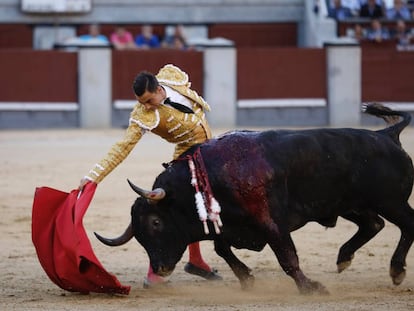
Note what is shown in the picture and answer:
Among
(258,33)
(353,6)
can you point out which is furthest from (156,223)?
(258,33)

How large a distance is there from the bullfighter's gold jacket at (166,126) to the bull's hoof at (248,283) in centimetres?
73

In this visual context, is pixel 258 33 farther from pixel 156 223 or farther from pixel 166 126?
pixel 156 223

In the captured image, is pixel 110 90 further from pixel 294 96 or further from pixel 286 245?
pixel 286 245

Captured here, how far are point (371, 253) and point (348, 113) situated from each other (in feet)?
30.3

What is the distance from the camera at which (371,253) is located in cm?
693

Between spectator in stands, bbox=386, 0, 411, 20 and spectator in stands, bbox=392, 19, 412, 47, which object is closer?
spectator in stands, bbox=392, 19, 412, 47

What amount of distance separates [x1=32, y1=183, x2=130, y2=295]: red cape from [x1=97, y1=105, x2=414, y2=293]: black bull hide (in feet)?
0.56

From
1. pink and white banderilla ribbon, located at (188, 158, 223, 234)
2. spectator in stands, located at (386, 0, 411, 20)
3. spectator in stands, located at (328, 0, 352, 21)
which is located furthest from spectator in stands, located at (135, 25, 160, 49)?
pink and white banderilla ribbon, located at (188, 158, 223, 234)

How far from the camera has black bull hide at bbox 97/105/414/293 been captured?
5.49m

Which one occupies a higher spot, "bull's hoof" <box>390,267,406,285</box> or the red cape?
the red cape

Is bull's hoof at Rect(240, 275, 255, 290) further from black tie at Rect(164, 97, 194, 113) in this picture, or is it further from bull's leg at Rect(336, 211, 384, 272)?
black tie at Rect(164, 97, 194, 113)

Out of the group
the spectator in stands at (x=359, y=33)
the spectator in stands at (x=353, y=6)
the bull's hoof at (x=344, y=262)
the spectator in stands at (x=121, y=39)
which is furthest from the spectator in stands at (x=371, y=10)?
the bull's hoof at (x=344, y=262)

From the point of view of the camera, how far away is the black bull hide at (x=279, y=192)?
5.49 meters

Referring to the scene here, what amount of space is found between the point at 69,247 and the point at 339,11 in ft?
39.6
